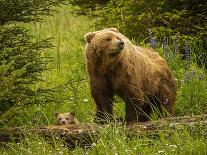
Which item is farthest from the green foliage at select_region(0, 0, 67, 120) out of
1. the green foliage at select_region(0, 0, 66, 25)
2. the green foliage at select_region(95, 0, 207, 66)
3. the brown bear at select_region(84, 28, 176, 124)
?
the green foliage at select_region(95, 0, 207, 66)

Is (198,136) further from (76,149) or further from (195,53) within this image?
(195,53)

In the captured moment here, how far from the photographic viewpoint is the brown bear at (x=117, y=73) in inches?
293

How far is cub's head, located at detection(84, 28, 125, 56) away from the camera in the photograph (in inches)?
289

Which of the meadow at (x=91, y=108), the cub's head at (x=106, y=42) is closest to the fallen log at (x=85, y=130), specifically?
the meadow at (x=91, y=108)

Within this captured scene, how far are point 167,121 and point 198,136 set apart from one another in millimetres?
465

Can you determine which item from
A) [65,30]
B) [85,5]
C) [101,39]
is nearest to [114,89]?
[101,39]

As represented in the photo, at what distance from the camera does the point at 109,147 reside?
6.35 m

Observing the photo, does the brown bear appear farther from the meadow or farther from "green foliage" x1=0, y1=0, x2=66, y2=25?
"green foliage" x1=0, y1=0, x2=66, y2=25

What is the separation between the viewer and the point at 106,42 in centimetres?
745

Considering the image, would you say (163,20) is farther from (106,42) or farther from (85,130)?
(85,130)

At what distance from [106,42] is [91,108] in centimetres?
174

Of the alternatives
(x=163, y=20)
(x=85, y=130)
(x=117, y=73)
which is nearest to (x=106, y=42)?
(x=117, y=73)

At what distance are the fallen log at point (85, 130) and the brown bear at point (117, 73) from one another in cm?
46

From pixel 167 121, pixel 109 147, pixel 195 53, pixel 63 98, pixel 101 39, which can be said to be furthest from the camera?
pixel 195 53
